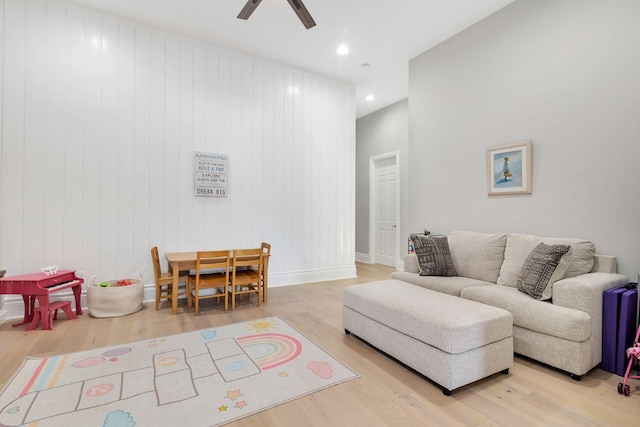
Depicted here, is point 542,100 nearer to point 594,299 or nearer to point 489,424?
point 594,299

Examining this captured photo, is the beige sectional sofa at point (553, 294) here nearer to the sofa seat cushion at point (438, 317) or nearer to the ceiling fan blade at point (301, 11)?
the sofa seat cushion at point (438, 317)

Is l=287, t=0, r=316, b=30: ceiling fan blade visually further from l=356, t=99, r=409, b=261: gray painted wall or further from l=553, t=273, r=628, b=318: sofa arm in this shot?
l=356, t=99, r=409, b=261: gray painted wall

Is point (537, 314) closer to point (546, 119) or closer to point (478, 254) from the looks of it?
point (478, 254)

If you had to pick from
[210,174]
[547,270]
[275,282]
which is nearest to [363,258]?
[275,282]

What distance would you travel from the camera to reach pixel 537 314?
2324mm

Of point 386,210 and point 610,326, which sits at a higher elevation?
point 386,210

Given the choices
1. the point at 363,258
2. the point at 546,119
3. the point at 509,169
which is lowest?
the point at 363,258

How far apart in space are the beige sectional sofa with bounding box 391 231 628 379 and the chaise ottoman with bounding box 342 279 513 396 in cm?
32

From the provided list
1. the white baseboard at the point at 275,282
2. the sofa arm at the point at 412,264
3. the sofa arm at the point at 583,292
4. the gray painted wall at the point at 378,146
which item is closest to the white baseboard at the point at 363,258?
the gray painted wall at the point at 378,146

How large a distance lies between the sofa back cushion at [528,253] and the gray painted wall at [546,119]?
0.66 ft

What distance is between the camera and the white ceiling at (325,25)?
3.45 m

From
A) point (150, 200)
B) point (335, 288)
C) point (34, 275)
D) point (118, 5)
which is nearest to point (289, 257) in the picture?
point (335, 288)

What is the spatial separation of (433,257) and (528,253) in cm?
85

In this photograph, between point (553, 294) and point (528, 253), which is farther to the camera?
point (528, 253)
